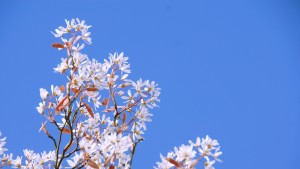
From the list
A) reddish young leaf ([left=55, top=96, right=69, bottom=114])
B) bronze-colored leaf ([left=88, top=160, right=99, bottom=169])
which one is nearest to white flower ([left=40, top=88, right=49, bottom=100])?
reddish young leaf ([left=55, top=96, right=69, bottom=114])

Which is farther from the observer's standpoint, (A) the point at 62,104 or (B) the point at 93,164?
(A) the point at 62,104

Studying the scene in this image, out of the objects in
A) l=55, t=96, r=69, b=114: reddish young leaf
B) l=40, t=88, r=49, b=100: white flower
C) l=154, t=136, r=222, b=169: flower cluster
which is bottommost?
l=154, t=136, r=222, b=169: flower cluster

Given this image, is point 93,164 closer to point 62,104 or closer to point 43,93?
point 62,104

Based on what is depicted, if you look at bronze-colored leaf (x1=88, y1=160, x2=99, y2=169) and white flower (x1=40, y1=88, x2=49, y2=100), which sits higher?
white flower (x1=40, y1=88, x2=49, y2=100)

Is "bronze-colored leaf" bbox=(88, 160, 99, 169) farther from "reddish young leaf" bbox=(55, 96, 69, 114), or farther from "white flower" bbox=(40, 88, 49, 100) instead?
"white flower" bbox=(40, 88, 49, 100)

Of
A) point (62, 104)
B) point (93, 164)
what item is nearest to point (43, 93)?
point (62, 104)

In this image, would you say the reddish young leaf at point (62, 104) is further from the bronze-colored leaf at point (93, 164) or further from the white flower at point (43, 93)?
the bronze-colored leaf at point (93, 164)

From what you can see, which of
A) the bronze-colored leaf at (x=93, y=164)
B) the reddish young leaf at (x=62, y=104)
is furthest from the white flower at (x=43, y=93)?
the bronze-colored leaf at (x=93, y=164)

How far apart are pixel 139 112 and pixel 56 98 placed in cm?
67

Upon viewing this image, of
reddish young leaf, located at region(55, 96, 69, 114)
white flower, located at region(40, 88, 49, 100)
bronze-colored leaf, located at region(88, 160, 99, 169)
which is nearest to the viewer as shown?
Result: bronze-colored leaf, located at region(88, 160, 99, 169)

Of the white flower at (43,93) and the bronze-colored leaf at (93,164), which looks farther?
the white flower at (43,93)

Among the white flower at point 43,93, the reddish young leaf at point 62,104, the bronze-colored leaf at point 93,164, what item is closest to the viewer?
the bronze-colored leaf at point 93,164

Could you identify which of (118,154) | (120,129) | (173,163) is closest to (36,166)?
(120,129)

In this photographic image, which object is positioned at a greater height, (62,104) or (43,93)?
(43,93)
